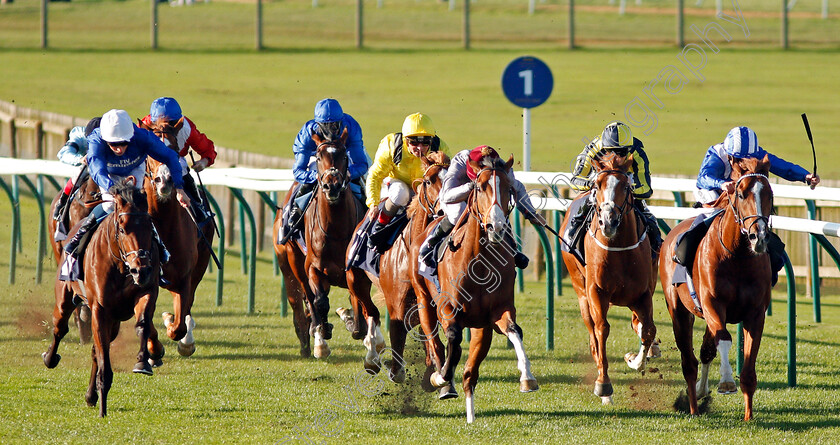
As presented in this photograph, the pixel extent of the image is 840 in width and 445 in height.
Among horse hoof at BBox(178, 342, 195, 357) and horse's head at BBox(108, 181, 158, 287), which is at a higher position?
horse's head at BBox(108, 181, 158, 287)

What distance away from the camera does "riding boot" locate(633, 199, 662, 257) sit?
26.0 ft

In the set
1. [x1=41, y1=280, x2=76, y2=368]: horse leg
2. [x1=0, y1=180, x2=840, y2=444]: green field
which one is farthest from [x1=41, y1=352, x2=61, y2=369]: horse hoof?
[x1=0, y1=180, x2=840, y2=444]: green field

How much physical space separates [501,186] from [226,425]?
216cm

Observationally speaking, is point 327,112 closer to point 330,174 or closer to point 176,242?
point 330,174

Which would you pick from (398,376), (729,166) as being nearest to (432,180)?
(398,376)

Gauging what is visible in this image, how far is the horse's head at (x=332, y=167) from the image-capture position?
8.20 metres

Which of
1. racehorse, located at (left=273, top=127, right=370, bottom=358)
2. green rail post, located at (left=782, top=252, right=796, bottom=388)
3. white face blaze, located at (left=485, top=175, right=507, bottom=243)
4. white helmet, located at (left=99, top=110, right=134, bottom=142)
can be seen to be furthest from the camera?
racehorse, located at (left=273, top=127, right=370, bottom=358)

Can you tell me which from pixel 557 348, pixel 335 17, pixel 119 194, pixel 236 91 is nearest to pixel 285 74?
pixel 236 91

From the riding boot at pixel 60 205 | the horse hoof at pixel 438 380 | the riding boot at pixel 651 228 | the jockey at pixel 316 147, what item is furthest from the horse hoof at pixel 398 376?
the riding boot at pixel 60 205

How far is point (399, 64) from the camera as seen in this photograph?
2862 cm

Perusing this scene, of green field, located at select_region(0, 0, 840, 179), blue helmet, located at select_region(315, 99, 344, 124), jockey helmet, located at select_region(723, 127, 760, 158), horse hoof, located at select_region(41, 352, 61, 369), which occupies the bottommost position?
horse hoof, located at select_region(41, 352, 61, 369)

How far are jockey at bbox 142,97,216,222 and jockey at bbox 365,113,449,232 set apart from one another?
57.9 inches

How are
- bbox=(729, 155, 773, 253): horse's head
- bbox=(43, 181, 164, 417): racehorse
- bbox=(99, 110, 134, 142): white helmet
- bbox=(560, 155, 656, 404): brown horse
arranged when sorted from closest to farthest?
bbox=(729, 155, 773, 253): horse's head, bbox=(43, 181, 164, 417): racehorse, bbox=(560, 155, 656, 404): brown horse, bbox=(99, 110, 134, 142): white helmet

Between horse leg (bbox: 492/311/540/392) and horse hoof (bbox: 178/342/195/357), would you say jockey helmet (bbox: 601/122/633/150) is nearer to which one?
horse leg (bbox: 492/311/540/392)
